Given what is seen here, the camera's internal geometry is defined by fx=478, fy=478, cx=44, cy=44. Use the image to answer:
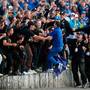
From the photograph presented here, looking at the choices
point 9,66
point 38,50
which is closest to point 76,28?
point 38,50

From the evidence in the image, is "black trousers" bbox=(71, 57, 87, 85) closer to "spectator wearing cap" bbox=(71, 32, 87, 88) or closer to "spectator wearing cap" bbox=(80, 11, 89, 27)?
"spectator wearing cap" bbox=(71, 32, 87, 88)

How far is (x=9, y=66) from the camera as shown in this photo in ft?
58.5

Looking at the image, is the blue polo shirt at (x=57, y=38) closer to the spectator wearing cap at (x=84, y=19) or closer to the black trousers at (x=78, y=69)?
the black trousers at (x=78, y=69)

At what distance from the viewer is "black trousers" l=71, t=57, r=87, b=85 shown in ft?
59.2

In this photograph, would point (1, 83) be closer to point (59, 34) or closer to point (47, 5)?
point (59, 34)

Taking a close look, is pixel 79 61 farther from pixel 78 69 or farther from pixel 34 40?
pixel 34 40

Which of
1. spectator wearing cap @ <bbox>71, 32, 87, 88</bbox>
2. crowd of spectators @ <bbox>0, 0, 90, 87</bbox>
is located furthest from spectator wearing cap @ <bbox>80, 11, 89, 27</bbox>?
spectator wearing cap @ <bbox>71, 32, 87, 88</bbox>

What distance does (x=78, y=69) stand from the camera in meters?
18.3

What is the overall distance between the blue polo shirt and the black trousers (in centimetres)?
76

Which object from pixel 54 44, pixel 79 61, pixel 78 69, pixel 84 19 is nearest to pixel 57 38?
pixel 54 44

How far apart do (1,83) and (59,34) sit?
116 inches

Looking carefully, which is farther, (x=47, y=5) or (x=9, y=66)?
(x=47, y=5)

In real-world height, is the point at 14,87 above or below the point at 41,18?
below

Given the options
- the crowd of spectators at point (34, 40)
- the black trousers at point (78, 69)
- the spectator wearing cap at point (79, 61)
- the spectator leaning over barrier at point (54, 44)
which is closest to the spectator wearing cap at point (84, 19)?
the crowd of spectators at point (34, 40)
